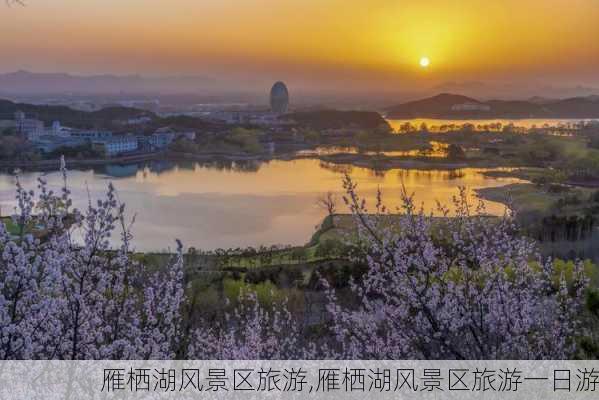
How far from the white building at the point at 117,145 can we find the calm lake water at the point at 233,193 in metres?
1.17

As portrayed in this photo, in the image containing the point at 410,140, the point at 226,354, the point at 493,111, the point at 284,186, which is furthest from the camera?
the point at 493,111

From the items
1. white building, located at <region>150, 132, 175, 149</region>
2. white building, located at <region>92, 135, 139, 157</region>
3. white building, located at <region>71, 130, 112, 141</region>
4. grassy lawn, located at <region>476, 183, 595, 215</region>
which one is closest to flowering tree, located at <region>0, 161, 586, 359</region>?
grassy lawn, located at <region>476, 183, 595, 215</region>

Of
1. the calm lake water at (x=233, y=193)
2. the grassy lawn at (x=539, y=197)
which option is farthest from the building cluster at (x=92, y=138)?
the grassy lawn at (x=539, y=197)

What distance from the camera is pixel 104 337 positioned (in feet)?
3.50

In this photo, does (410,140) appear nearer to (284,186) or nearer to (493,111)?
(284,186)

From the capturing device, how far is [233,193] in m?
8.87

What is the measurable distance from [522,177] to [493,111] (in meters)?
21.0

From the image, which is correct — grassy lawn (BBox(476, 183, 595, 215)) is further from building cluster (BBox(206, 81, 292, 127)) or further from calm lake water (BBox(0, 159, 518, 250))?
building cluster (BBox(206, 81, 292, 127))

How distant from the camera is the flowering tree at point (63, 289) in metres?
0.77

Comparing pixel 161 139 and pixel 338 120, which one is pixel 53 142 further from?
pixel 338 120

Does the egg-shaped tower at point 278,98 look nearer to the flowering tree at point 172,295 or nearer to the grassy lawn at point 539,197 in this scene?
the grassy lawn at point 539,197

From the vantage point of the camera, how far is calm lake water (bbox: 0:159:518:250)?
630cm

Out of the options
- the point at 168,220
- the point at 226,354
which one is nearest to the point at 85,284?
the point at 226,354

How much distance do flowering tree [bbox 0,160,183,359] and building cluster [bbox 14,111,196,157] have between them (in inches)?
520
